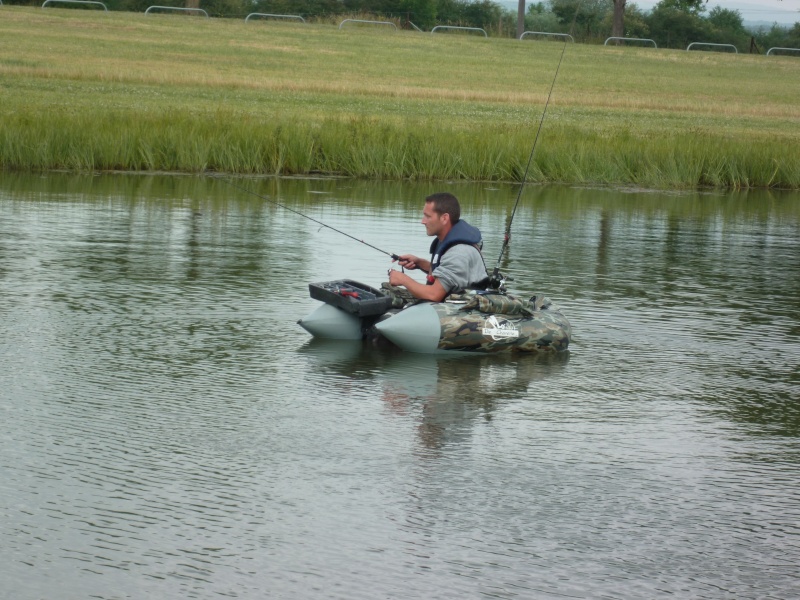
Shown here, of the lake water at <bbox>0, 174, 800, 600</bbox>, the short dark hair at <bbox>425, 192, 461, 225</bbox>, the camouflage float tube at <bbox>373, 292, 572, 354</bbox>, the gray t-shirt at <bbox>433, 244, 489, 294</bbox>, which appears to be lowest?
the lake water at <bbox>0, 174, 800, 600</bbox>

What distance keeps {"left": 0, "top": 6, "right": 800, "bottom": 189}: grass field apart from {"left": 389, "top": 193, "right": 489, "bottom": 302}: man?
1473 centimetres

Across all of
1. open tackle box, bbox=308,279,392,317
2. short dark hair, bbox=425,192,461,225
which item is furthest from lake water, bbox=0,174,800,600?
short dark hair, bbox=425,192,461,225

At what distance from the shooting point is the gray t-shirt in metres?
10.3

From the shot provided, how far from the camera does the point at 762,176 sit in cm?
2800

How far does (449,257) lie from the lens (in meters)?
10.4

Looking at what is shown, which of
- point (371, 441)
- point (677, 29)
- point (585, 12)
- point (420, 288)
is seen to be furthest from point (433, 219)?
point (677, 29)

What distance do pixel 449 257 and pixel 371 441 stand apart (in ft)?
9.35

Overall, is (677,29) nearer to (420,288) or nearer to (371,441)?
(420,288)

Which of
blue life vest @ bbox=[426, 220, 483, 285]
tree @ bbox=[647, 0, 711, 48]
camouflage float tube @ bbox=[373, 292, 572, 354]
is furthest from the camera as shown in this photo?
tree @ bbox=[647, 0, 711, 48]

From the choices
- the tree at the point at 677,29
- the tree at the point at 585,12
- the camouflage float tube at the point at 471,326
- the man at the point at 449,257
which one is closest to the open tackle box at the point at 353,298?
the camouflage float tube at the point at 471,326

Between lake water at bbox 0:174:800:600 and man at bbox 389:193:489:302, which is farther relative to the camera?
man at bbox 389:193:489:302

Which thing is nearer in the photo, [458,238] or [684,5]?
[458,238]

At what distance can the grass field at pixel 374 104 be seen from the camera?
1000 inches

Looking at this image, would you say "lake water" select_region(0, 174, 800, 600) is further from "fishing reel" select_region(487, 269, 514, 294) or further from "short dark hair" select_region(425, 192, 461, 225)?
"short dark hair" select_region(425, 192, 461, 225)
